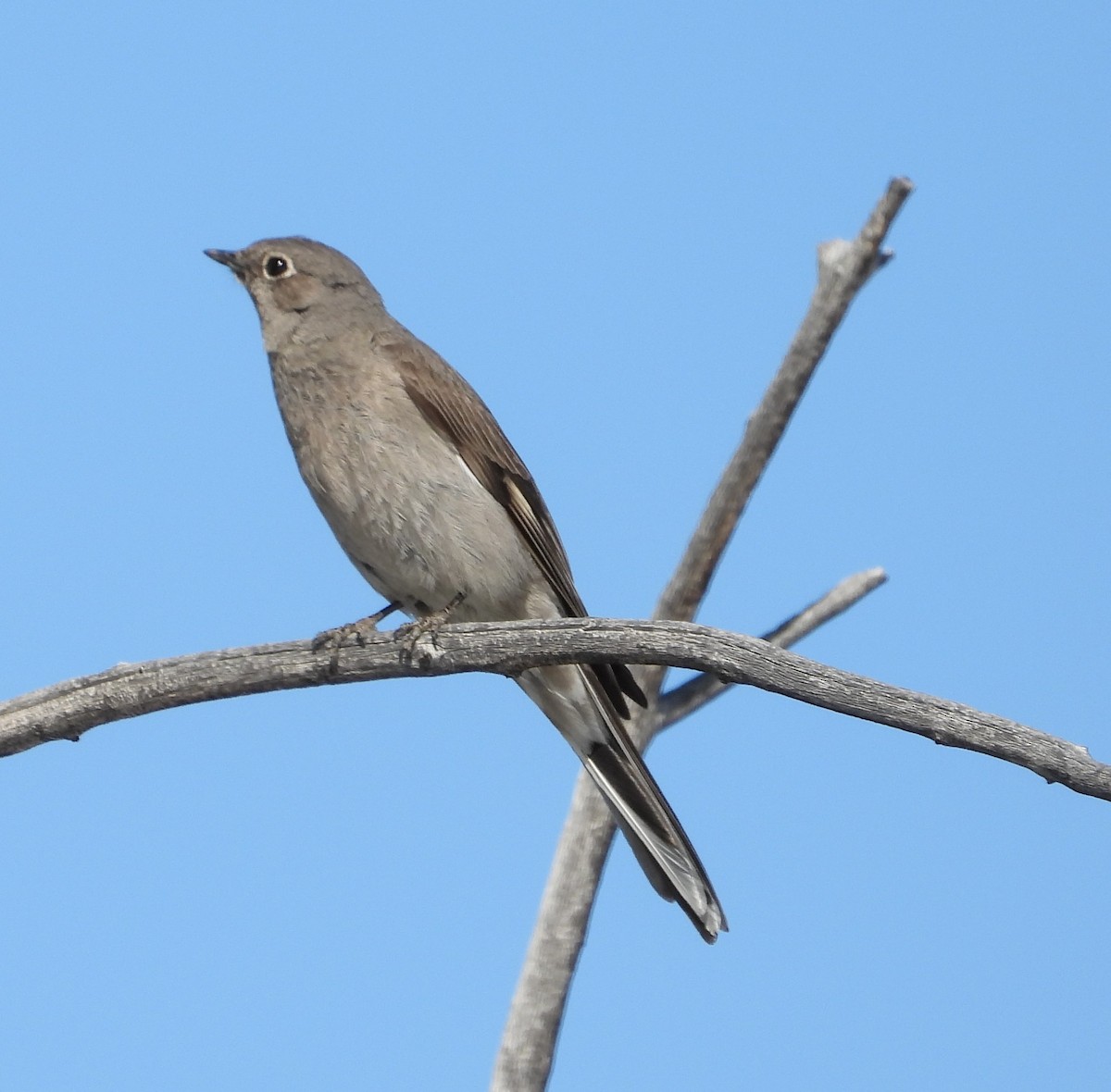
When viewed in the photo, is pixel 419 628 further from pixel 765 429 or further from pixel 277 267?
pixel 765 429

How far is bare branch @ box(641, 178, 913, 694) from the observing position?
854 cm

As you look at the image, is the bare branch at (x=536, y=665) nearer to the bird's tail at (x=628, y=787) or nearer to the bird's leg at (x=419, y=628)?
the bird's leg at (x=419, y=628)

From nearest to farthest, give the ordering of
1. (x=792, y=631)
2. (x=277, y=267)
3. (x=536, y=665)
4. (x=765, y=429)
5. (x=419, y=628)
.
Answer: (x=536, y=665), (x=419, y=628), (x=277, y=267), (x=765, y=429), (x=792, y=631)

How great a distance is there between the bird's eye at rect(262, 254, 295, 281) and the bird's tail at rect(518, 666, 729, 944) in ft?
8.36

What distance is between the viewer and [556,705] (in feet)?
24.2

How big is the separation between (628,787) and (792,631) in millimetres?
2194

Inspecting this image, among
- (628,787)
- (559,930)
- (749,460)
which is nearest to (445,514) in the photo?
(628,787)

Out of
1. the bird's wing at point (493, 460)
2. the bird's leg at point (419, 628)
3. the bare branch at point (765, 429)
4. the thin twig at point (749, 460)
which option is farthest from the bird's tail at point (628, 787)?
the bare branch at point (765, 429)

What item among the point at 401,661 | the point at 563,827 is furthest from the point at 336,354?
the point at 563,827

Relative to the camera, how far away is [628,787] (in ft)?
23.2

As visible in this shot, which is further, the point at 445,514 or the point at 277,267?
the point at 277,267

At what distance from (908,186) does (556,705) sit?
355cm

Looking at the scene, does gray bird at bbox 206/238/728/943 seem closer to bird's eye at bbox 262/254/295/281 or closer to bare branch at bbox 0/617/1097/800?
bird's eye at bbox 262/254/295/281

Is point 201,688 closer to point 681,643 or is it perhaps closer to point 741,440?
point 681,643
